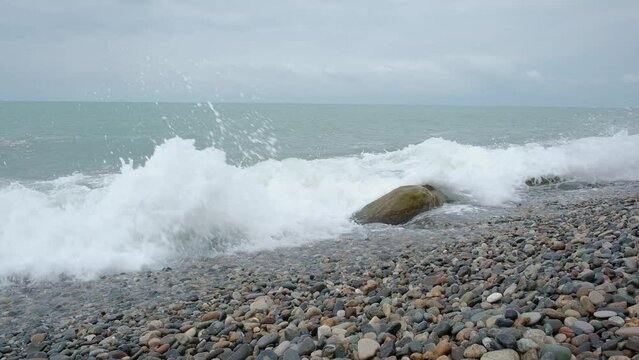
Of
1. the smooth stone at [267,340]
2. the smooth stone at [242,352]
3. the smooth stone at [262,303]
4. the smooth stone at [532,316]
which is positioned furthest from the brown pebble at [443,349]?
the smooth stone at [262,303]

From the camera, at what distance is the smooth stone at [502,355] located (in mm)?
2805

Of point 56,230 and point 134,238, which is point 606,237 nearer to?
point 134,238

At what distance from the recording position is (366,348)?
3.32 metres

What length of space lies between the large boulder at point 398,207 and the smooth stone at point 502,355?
6.43 metres

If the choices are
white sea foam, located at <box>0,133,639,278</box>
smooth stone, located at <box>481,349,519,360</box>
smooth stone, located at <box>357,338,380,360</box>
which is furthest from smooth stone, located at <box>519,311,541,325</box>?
white sea foam, located at <box>0,133,639,278</box>

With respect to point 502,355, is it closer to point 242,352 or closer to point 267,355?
point 267,355

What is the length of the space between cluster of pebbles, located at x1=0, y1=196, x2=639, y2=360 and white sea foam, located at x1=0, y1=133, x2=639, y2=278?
88 cm

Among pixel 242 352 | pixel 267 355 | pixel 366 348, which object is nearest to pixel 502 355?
pixel 366 348

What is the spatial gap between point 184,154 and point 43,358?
18.4ft

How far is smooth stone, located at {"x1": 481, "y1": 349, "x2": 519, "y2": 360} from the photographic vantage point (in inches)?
110

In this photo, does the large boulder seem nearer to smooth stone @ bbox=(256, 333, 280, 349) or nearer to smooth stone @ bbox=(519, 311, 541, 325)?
smooth stone @ bbox=(256, 333, 280, 349)

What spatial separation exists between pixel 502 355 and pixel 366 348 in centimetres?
88

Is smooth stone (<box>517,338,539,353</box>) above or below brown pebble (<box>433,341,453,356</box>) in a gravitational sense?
above

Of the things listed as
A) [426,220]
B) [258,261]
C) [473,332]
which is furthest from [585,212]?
[473,332]
